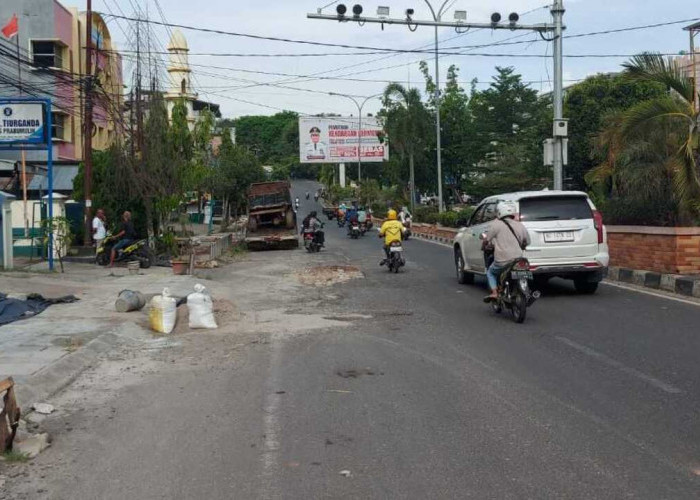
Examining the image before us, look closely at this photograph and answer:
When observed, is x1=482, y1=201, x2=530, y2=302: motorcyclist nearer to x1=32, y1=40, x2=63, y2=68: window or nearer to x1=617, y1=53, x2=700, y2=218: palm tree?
x1=617, y1=53, x2=700, y2=218: palm tree

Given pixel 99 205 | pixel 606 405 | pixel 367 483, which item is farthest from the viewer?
pixel 99 205

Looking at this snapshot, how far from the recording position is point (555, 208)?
13.6 m

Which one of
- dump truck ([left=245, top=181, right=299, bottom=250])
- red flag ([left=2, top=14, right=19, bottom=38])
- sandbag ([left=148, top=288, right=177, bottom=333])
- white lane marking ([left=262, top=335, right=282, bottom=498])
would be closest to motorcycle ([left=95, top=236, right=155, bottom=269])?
dump truck ([left=245, top=181, right=299, bottom=250])

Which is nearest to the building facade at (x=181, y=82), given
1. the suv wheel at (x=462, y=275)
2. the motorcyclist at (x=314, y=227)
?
the motorcyclist at (x=314, y=227)

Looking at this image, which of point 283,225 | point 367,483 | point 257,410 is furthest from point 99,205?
point 367,483

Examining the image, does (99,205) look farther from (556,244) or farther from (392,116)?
(392,116)

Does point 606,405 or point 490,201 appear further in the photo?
point 490,201

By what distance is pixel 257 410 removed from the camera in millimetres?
6543

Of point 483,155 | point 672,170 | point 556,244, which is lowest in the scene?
point 556,244

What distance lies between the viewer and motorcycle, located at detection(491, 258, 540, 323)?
10.8 m

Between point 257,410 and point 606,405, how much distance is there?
9.57 ft

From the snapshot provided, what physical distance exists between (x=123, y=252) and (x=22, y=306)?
9582 millimetres

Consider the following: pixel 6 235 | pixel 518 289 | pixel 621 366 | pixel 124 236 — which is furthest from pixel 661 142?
pixel 6 235

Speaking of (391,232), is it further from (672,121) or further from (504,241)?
(504,241)
